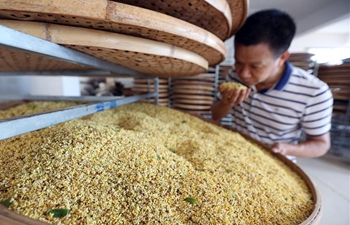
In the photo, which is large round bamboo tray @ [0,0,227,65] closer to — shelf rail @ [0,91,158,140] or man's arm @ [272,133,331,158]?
shelf rail @ [0,91,158,140]

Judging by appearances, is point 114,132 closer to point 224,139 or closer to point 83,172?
point 83,172

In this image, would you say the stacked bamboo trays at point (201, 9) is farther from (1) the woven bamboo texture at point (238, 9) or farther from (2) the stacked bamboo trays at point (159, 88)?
(2) the stacked bamboo trays at point (159, 88)

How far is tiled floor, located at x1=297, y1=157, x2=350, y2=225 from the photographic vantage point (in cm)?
81

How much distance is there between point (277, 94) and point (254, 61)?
0.36m

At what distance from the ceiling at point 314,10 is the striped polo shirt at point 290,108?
264cm

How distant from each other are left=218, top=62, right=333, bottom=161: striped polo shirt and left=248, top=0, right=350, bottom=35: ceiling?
2.64 m

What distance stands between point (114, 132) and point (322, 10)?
4.97m

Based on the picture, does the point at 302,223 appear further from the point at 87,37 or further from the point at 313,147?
the point at 313,147

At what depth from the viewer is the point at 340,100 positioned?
101 inches

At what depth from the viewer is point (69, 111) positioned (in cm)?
50

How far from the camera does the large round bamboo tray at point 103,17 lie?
0.29 metres

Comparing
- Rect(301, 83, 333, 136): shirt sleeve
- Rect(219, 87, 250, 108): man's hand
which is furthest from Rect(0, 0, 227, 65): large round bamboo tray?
Rect(301, 83, 333, 136): shirt sleeve

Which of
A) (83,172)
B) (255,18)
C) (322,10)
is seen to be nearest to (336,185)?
(255,18)

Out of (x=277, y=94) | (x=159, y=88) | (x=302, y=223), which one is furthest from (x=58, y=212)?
(x=159, y=88)
